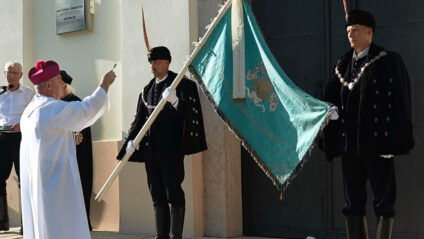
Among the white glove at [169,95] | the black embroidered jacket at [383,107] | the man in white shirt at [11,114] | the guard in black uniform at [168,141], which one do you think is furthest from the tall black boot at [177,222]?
the man in white shirt at [11,114]

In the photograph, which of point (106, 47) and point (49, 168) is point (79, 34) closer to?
point (106, 47)

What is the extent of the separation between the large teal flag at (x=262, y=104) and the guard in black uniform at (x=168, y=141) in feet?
2.19

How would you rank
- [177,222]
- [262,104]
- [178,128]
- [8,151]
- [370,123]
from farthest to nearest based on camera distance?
[8,151] < [178,128] < [177,222] < [262,104] < [370,123]

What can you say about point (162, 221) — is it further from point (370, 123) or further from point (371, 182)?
point (370, 123)

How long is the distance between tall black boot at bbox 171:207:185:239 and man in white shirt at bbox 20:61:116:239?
4.44 feet

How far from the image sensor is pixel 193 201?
26.1ft

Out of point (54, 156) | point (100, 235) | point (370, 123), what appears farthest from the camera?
point (100, 235)

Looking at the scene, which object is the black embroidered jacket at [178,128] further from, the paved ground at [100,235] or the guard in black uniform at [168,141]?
the paved ground at [100,235]

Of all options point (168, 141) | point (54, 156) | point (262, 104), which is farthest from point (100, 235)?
point (262, 104)

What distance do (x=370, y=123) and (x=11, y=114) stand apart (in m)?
4.84

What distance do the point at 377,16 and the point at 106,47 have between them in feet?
11.7

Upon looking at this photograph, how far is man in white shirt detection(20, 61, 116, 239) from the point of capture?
558cm

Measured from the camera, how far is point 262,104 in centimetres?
605

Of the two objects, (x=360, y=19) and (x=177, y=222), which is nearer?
(x=360, y=19)
